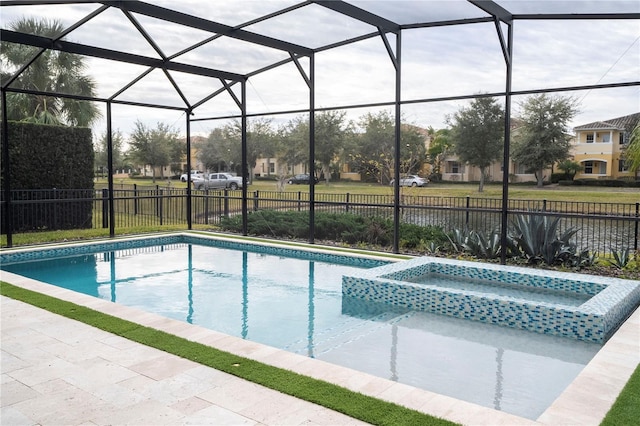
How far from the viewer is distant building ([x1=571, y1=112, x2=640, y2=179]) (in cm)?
927

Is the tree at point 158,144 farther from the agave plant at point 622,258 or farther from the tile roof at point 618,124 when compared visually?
the agave plant at point 622,258

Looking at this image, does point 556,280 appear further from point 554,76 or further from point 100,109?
point 100,109

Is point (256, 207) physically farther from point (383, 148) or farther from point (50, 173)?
point (50, 173)

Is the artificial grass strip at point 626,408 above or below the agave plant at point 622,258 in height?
below

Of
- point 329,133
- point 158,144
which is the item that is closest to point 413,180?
point 329,133

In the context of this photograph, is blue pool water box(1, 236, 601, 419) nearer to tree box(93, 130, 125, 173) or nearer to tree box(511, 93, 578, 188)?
tree box(511, 93, 578, 188)

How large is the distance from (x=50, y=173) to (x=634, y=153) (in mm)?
12251

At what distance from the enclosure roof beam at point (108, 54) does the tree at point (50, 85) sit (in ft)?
15.7

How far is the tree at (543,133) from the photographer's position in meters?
10.1

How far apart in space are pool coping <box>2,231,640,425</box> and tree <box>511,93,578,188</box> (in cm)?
553

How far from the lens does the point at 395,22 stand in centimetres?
830

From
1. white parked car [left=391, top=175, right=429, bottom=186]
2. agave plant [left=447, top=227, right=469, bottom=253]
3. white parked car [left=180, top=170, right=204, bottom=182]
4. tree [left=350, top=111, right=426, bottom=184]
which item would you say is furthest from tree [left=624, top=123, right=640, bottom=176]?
white parked car [left=180, top=170, right=204, bottom=182]

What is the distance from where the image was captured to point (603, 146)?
970 centimetres

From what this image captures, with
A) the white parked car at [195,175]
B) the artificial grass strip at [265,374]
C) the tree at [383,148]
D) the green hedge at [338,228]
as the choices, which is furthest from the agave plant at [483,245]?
the white parked car at [195,175]
